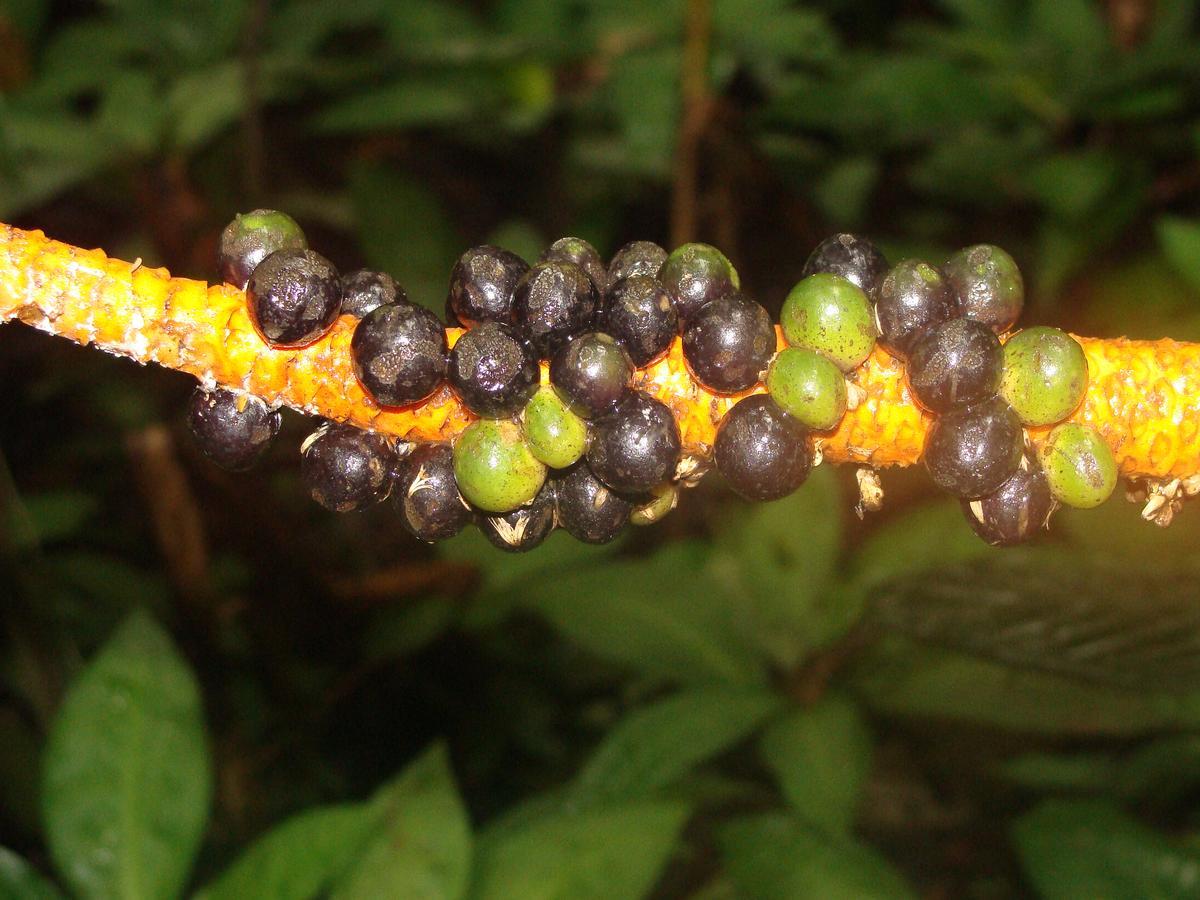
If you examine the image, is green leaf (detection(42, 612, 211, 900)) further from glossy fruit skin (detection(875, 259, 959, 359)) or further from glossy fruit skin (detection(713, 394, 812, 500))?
glossy fruit skin (detection(875, 259, 959, 359))

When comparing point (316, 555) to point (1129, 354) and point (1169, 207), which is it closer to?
point (1129, 354)

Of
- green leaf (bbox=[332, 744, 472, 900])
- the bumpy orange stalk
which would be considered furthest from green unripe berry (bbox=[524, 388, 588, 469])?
green leaf (bbox=[332, 744, 472, 900])

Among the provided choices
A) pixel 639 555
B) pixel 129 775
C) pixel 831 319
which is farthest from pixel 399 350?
pixel 639 555

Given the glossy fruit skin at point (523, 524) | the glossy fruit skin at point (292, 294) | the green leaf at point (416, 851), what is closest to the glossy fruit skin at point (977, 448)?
the glossy fruit skin at point (523, 524)

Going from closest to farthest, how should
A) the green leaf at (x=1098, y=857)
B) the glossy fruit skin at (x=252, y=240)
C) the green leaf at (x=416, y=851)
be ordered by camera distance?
the glossy fruit skin at (x=252, y=240), the green leaf at (x=416, y=851), the green leaf at (x=1098, y=857)

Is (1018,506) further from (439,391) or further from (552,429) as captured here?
(439,391)

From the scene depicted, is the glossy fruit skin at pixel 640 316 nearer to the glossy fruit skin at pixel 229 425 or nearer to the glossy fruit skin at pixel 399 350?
the glossy fruit skin at pixel 399 350
